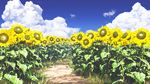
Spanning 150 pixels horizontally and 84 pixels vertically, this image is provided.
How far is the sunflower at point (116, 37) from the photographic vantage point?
14.8 meters

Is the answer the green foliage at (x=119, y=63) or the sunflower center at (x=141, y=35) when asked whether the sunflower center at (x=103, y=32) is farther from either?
the sunflower center at (x=141, y=35)

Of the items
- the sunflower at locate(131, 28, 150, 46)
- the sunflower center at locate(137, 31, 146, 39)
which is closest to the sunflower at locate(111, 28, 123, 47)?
the sunflower at locate(131, 28, 150, 46)

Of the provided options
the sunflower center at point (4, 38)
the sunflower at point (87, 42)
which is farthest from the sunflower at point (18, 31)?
the sunflower at point (87, 42)

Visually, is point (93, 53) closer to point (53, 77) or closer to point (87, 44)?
point (87, 44)

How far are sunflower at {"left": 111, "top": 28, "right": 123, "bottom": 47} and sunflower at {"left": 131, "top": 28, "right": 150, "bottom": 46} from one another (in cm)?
148

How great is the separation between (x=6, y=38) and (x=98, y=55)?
15.1 feet

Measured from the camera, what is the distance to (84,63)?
17.4 metres

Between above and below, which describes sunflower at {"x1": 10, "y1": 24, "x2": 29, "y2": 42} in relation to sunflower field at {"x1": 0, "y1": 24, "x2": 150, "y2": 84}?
above

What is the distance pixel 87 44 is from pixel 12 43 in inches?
191

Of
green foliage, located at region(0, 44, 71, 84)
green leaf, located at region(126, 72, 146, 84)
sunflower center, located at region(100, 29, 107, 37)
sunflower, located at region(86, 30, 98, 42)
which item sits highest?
sunflower, located at region(86, 30, 98, 42)

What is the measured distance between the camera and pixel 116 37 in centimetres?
1498

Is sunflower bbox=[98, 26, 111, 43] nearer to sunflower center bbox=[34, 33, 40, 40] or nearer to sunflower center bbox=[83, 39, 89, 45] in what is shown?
sunflower center bbox=[83, 39, 89, 45]

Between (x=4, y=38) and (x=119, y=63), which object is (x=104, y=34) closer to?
(x=119, y=63)

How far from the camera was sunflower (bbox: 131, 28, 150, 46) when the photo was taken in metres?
12.8
